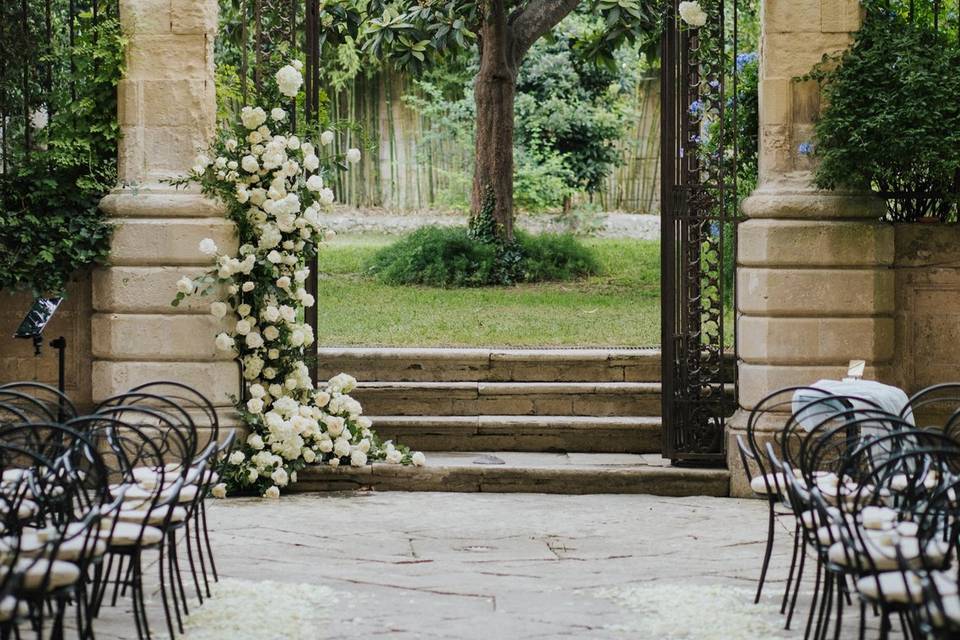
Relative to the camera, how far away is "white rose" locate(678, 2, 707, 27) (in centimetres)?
807

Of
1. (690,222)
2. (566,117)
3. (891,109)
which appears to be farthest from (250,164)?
(566,117)

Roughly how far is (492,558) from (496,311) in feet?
19.5

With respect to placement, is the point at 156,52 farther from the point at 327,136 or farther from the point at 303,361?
the point at 303,361

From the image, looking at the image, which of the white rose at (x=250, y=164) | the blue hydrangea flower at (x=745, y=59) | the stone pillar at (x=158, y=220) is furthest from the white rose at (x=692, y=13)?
the stone pillar at (x=158, y=220)

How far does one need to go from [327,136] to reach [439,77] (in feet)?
38.1

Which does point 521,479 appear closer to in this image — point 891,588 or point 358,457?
point 358,457

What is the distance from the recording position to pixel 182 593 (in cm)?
539

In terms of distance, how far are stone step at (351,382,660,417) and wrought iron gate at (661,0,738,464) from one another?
843mm

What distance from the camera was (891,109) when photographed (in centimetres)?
716

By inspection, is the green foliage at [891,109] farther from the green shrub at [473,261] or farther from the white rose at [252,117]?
the green shrub at [473,261]

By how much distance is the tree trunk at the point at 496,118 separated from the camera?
1365cm

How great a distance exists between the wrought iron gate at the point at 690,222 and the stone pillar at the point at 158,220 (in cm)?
264

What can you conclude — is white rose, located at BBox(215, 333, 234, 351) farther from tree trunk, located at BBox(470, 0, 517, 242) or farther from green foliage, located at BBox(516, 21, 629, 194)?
green foliage, located at BBox(516, 21, 629, 194)

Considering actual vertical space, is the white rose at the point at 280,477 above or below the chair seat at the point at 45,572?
below
